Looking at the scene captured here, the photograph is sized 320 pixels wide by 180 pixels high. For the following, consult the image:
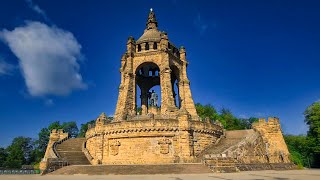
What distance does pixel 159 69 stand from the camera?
33812 millimetres

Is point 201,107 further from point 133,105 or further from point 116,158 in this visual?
point 116,158

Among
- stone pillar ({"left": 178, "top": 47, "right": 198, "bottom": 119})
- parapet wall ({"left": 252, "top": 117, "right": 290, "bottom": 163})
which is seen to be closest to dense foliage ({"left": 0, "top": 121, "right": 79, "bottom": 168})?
stone pillar ({"left": 178, "top": 47, "right": 198, "bottom": 119})

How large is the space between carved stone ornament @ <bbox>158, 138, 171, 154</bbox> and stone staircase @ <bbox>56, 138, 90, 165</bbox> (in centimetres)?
791

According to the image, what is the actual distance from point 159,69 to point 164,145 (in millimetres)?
11863

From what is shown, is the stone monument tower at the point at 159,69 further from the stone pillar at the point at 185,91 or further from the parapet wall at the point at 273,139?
the parapet wall at the point at 273,139

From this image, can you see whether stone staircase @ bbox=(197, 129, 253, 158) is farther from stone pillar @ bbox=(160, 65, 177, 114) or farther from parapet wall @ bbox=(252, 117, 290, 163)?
stone pillar @ bbox=(160, 65, 177, 114)

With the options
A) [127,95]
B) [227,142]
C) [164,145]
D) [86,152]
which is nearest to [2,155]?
[86,152]

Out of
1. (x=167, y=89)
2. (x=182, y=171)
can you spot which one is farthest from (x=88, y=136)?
(x=182, y=171)

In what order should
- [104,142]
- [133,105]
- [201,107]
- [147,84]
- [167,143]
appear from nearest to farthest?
[167,143]
[104,142]
[133,105]
[147,84]
[201,107]

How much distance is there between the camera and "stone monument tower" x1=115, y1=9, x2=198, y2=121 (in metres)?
30.5

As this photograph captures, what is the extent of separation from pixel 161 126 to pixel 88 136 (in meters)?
9.83

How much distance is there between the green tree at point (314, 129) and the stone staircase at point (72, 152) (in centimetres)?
2947

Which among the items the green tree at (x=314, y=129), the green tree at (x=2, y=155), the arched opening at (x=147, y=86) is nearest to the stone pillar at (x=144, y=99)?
the arched opening at (x=147, y=86)

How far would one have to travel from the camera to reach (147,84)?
126 feet
